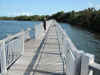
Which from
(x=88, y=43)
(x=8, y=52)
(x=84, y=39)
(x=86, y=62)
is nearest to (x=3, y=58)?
(x=8, y=52)

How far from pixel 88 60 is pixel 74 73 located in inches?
20.9

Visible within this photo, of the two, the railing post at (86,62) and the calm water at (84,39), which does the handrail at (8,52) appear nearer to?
the railing post at (86,62)

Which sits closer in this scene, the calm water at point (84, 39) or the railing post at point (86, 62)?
the railing post at point (86, 62)

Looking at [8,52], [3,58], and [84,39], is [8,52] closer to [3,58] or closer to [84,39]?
[3,58]

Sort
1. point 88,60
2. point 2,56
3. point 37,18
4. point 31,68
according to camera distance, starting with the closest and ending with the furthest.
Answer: point 88,60 < point 2,56 < point 31,68 < point 37,18

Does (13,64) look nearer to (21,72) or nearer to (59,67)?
(21,72)

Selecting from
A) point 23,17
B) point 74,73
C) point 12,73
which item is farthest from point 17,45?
point 23,17

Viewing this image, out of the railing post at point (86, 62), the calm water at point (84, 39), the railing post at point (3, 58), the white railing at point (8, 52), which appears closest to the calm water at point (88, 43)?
the calm water at point (84, 39)

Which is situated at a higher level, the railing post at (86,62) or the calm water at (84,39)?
the railing post at (86,62)

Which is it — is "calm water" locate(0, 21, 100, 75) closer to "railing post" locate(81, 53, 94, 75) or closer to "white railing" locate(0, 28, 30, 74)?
"railing post" locate(81, 53, 94, 75)

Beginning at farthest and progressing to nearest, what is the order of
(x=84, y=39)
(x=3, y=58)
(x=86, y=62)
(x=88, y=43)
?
1. (x=84, y=39)
2. (x=88, y=43)
3. (x=3, y=58)
4. (x=86, y=62)

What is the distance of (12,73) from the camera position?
13.6 ft

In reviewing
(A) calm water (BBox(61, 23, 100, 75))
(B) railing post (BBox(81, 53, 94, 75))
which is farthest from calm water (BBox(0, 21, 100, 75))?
(B) railing post (BBox(81, 53, 94, 75))

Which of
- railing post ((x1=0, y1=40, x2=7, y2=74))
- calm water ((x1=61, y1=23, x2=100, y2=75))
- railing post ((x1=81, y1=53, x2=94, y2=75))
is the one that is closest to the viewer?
railing post ((x1=81, y1=53, x2=94, y2=75))
